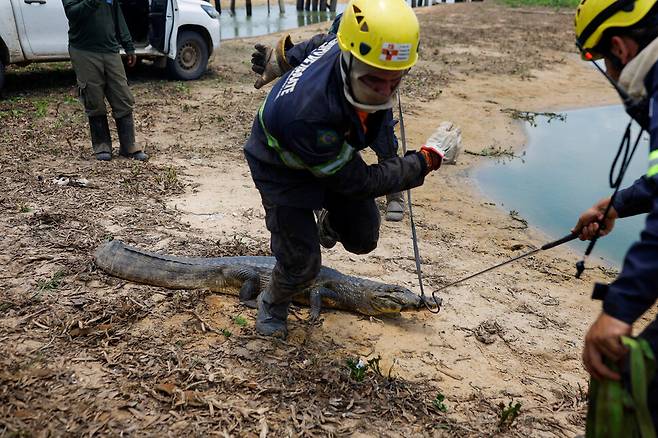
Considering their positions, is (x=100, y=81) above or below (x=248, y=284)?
above

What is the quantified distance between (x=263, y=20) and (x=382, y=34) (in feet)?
70.4

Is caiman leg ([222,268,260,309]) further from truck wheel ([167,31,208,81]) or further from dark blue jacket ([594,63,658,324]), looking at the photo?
truck wheel ([167,31,208,81])

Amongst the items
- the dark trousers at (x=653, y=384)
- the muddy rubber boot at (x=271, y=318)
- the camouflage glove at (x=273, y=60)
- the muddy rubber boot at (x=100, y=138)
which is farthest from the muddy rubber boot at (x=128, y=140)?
the dark trousers at (x=653, y=384)

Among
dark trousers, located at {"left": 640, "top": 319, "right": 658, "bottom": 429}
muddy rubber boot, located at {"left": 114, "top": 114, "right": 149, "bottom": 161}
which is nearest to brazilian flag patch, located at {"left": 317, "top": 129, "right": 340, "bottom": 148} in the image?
dark trousers, located at {"left": 640, "top": 319, "right": 658, "bottom": 429}

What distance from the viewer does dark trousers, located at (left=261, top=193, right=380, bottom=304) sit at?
3.47 meters

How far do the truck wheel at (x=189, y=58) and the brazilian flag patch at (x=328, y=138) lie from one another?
8825 mm

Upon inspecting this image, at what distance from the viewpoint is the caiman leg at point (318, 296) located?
4.35 metres

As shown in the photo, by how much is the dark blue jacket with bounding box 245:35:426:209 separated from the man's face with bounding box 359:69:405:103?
0.14m

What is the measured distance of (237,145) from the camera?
8008 millimetres

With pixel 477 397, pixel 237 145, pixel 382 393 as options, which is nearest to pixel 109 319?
pixel 382 393

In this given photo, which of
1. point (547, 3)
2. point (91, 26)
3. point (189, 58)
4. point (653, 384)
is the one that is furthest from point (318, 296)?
point (547, 3)

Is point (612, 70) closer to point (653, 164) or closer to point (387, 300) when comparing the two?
point (653, 164)

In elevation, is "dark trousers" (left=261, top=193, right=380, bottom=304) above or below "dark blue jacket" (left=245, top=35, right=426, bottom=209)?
below

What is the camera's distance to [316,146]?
2924 mm
